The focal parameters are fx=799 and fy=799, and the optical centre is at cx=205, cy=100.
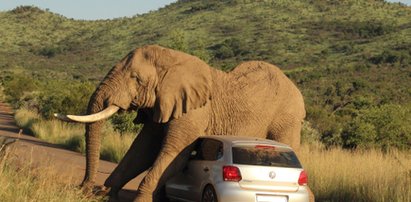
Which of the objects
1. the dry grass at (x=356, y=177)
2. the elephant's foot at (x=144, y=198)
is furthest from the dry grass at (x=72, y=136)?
the elephant's foot at (x=144, y=198)

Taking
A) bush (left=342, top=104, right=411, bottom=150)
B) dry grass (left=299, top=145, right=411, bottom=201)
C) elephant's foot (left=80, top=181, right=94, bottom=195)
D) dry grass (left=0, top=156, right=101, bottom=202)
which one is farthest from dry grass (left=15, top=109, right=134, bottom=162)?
dry grass (left=0, top=156, right=101, bottom=202)

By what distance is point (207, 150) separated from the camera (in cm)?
1028

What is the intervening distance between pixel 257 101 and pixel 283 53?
6405 centimetres

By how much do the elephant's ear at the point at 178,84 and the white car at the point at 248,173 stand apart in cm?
114

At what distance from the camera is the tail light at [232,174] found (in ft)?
30.3

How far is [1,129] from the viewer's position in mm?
28609

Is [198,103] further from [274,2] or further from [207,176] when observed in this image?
[274,2]

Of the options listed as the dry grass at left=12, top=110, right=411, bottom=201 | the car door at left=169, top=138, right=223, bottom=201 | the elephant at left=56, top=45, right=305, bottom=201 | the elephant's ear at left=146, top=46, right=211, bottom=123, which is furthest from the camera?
the dry grass at left=12, top=110, right=411, bottom=201

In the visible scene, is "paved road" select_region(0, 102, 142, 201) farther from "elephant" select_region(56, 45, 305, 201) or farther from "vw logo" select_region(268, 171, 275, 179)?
"vw logo" select_region(268, 171, 275, 179)

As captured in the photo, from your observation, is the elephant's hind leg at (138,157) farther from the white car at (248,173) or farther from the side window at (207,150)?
the white car at (248,173)

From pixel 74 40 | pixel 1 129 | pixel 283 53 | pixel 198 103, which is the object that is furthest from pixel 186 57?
pixel 74 40

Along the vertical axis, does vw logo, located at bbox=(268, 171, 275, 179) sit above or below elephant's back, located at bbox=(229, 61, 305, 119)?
below

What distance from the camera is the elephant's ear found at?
11.1m

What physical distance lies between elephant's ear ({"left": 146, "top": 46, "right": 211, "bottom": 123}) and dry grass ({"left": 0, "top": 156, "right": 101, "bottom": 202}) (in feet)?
5.64
